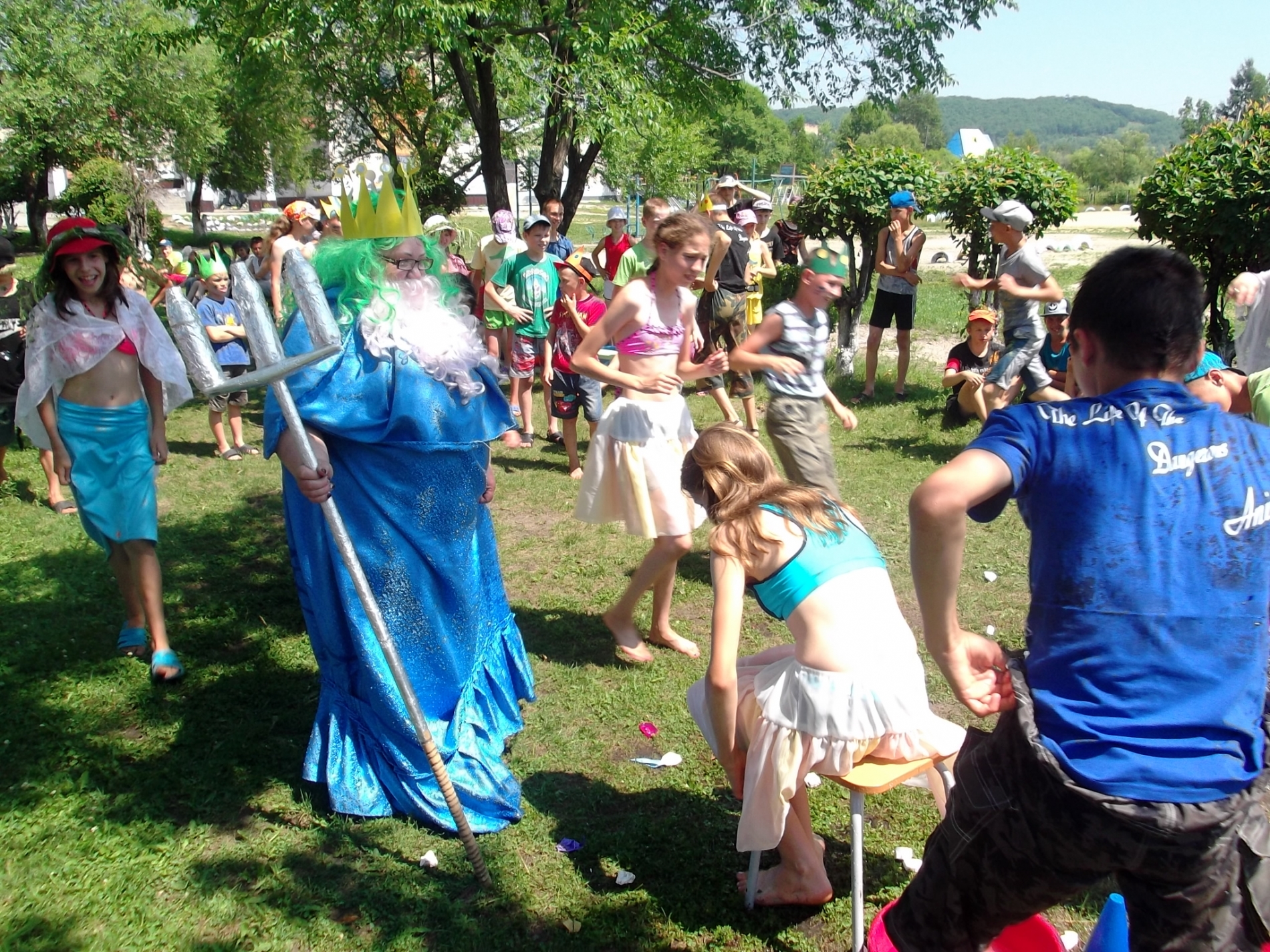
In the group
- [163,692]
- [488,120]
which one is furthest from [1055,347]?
[488,120]

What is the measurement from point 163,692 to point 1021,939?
137 inches

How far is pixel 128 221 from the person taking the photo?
23.1 meters

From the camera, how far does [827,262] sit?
4355 mm

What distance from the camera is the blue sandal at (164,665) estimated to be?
4227mm

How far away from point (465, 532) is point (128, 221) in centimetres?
2368

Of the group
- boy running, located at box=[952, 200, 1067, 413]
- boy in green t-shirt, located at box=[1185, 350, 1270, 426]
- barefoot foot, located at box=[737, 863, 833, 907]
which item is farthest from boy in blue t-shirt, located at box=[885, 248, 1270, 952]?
boy running, located at box=[952, 200, 1067, 413]

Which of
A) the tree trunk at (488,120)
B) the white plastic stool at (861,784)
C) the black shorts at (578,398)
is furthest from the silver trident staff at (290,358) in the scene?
the tree trunk at (488,120)

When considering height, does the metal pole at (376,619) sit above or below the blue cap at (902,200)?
below

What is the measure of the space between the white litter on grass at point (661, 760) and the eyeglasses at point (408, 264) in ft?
6.46

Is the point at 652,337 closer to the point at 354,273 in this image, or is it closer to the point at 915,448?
the point at 354,273

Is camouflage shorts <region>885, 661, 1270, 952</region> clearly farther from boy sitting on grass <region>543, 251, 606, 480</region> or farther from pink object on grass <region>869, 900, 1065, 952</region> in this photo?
boy sitting on grass <region>543, 251, 606, 480</region>

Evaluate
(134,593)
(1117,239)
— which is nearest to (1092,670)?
(134,593)

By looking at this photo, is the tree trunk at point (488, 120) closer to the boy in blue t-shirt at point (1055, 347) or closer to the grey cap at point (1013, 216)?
the grey cap at point (1013, 216)

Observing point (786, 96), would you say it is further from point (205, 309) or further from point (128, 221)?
point (128, 221)
